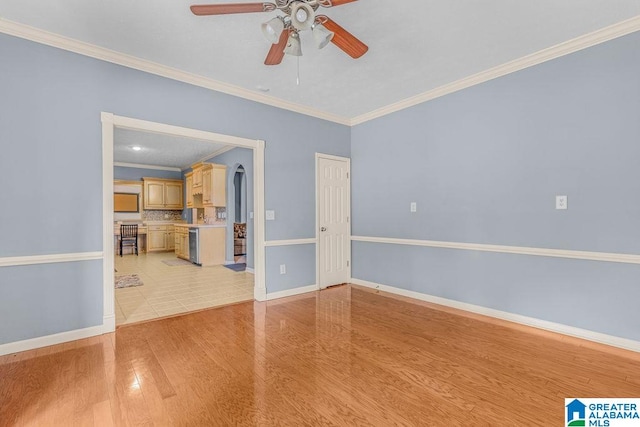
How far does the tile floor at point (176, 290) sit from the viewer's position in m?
3.72

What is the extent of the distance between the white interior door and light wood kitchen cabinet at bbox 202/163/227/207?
3.38 metres

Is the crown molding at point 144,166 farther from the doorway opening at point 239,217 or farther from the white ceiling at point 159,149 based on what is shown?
the doorway opening at point 239,217

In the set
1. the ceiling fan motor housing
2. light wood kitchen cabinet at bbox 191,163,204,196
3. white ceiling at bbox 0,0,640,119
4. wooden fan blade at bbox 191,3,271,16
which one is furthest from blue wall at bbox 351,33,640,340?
light wood kitchen cabinet at bbox 191,163,204,196

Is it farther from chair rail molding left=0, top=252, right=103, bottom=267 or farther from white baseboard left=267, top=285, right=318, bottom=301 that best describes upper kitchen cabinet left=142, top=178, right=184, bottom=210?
chair rail molding left=0, top=252, right=103, bottom=267

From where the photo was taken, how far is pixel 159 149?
7121 mm

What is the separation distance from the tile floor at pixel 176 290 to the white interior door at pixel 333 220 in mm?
1239

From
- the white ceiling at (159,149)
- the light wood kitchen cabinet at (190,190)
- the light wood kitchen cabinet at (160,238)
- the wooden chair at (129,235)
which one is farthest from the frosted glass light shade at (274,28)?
the light wood kitchen cabinet at (160,238)

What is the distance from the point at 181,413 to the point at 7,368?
165 centimetres

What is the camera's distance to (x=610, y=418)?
1804mm

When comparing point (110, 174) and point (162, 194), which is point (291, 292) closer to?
point (110, 174)

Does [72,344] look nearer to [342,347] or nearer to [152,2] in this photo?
[342,347]

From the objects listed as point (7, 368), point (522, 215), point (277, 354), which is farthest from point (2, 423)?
point (522, 215)

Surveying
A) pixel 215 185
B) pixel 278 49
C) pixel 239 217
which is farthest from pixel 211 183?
pixel 278 49

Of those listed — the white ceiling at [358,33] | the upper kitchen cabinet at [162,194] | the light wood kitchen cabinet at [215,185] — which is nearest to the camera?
the white ceiling at [358,33]
